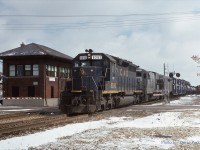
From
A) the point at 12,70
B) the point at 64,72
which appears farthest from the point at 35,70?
the point at 64,72

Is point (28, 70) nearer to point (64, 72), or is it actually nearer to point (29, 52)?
point (29, 52)

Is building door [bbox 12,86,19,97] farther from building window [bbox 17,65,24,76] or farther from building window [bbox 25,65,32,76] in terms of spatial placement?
building window [bbox 25,65,32,76]

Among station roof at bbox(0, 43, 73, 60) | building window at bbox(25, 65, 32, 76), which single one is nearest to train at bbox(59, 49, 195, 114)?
station roof at bbox(0, 43, 73, 60)

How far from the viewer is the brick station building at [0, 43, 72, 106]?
148ft

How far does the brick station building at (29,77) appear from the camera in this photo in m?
45.1

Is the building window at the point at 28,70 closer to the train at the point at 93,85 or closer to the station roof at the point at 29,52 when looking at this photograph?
the station roof at the point at 29,52

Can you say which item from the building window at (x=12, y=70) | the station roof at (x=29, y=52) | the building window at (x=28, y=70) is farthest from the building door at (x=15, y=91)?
the station roof at (x=29, y=52)

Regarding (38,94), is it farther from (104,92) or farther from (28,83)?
(104,92)

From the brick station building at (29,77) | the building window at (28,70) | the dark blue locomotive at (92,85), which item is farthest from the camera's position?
the building window at (28,70)

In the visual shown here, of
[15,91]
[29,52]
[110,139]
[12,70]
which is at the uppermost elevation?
[29,52]

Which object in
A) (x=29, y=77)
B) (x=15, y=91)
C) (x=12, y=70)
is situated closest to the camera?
(x=29, y=77)

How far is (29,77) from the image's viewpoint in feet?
150

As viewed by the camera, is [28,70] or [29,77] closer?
[29,77]

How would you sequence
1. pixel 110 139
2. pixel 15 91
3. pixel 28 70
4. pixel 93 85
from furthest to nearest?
pixel 15 91, pixel 28 70, pixel 93 85, pixel 110 139
